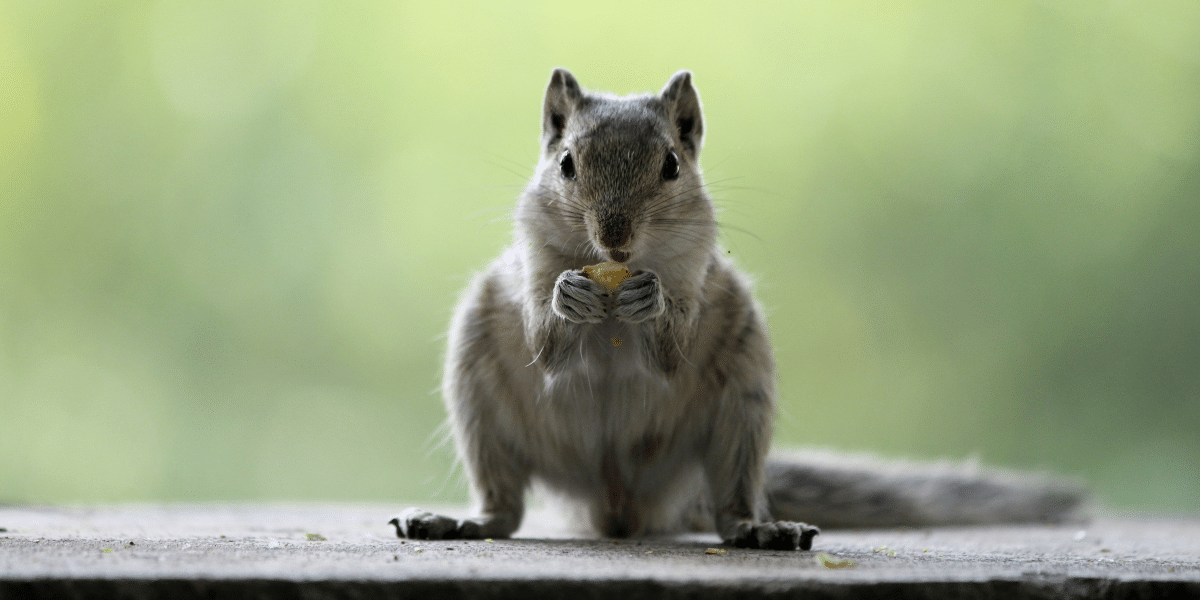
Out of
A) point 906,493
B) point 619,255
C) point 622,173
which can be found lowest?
point 906,493

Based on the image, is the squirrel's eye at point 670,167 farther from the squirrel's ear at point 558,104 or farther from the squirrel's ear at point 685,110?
the squirrel's ear at point 558,104

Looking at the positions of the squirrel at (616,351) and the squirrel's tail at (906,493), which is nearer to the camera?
the squirrel at (616,351)

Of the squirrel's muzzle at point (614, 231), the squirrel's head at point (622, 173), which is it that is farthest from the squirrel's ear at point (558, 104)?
the squirrel's muzzle at point (614, 231)

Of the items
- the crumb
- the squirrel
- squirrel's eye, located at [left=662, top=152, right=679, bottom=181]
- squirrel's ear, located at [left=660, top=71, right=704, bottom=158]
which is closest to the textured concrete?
the crumb

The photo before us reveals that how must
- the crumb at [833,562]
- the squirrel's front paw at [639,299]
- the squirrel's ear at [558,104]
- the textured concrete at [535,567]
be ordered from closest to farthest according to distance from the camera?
the textured concrete at [535,567]
the crumb at [833,562]
the squirrel's front paw at [639,299]
the squirrel's ear at [558,104]

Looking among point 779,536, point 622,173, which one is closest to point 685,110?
point 622,173

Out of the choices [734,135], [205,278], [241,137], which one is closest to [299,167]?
[241,137]

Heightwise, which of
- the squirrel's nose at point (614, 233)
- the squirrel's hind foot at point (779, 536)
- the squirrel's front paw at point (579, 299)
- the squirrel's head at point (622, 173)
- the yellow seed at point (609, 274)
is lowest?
the squirrel's hind foot at point (779, 536)

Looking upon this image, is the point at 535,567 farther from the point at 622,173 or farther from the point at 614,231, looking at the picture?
the point at 622,173
